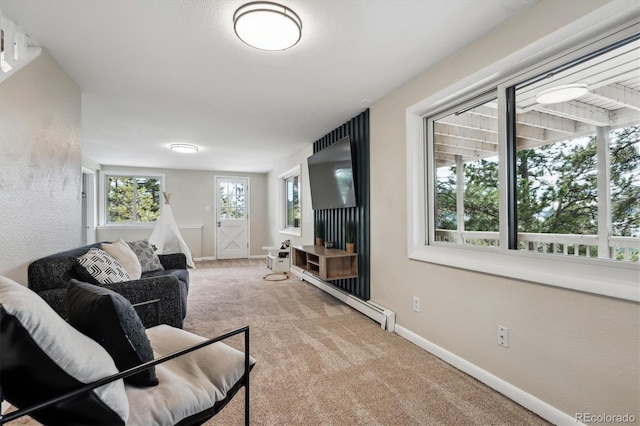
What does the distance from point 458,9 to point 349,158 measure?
1814 millimetres

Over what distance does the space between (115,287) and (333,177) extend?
2.52m

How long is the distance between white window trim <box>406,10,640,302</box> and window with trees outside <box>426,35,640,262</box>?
5 cm

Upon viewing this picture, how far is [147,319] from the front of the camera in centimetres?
208

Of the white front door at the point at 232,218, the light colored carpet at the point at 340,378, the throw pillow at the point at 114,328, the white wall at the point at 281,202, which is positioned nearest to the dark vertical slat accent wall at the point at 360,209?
the light colored carpet at the point at 340,378

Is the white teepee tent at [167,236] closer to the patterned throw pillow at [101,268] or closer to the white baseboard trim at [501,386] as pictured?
the patterned throw pillow at [101,268]

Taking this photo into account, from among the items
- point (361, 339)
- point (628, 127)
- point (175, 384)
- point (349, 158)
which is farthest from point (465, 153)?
point (175, 384)

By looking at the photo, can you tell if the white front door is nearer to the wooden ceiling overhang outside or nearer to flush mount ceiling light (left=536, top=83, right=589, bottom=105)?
the wooden ceiling overhang outside

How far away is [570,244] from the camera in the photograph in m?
1.60

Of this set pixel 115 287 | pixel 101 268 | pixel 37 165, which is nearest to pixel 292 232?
pixel 101 268

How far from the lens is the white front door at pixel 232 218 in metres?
7.29

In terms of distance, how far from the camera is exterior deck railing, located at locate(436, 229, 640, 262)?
54.0 inches

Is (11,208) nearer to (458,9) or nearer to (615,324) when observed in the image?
(458,9)

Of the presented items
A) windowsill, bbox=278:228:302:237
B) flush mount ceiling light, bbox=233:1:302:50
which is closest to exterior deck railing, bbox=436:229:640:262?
flush mount ceiling light, bbox=233:1:302:50

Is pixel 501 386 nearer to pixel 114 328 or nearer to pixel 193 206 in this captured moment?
pixel 114 328
